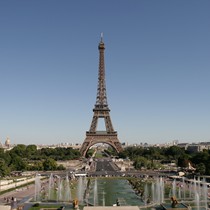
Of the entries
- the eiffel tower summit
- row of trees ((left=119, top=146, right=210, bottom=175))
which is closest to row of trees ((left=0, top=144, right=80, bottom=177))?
the eiffel tower summit

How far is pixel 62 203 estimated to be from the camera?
94.6 feet

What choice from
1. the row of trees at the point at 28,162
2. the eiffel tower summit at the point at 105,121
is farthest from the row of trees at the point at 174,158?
the row of trees at the point at 28,162

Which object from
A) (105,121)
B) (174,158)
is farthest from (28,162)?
(174,158)

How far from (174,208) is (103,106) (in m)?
68.5

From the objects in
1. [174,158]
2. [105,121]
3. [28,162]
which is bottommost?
[28,162]

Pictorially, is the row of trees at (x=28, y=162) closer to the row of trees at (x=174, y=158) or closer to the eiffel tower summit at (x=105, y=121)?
the eiffel tower summit at (x=105, y=121)

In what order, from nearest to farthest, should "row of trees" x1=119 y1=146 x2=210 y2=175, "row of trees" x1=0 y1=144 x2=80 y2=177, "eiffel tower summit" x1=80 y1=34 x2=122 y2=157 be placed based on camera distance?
"row of trees" x1=119 y1=146 x2=210 y2=175 < "row of trees" x1=0 y1=144 x2=80 y2=177 < "eiffel tower summit" x1=80 y1=34 x2=122 y2=157

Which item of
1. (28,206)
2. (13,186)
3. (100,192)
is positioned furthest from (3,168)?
(28,206)

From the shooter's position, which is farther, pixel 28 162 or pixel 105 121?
pixel 105 121

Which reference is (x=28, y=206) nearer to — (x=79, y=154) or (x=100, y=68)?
(x=100, y=68)

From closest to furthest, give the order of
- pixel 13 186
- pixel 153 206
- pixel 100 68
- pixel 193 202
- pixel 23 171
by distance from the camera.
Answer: pixel 153 206 → pixel 193 202 → pixel 13 186 → pixel 23 171 → pixel 100 68

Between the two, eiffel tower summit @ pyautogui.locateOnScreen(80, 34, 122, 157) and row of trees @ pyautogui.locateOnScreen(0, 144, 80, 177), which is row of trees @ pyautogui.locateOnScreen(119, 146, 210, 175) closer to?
eiffel tower summit @ pyautogui.locateOnScreen(80, 34, 122, 157)

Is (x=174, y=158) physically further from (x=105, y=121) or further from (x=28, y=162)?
(x=28, y=162)

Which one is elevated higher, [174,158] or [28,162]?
[174,158]
